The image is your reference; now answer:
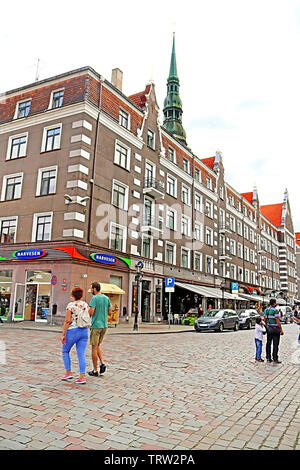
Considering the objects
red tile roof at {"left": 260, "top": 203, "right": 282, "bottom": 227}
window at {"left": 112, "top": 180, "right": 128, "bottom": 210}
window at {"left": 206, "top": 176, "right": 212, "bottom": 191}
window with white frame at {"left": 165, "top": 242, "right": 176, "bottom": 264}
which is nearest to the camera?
window at {"left": 112, "top": 180, "right": 128, "bottom": 210}

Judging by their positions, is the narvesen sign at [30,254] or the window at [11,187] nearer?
the narvesen sign at [30,254]

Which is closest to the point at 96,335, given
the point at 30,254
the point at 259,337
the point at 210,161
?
the point at 259,337

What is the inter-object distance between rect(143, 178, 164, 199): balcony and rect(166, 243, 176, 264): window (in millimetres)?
4683

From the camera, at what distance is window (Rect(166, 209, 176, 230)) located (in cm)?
3325

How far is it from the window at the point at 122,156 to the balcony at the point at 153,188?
99.4 inches

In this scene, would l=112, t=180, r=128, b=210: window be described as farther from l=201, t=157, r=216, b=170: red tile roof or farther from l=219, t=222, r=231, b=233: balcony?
l=201, t=157, r=216, b=170: red tile roof

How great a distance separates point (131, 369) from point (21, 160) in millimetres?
21612

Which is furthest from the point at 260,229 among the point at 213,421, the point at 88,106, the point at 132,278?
the point at 213,421

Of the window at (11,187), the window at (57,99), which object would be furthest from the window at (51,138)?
the window at (11,187)

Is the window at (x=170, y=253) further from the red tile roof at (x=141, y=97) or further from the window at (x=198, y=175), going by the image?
the red tile roof at (x=141, y=97)

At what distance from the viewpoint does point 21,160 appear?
1043 inches

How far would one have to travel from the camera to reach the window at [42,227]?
2375cm

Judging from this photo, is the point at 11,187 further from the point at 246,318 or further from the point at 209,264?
the point at 209,264

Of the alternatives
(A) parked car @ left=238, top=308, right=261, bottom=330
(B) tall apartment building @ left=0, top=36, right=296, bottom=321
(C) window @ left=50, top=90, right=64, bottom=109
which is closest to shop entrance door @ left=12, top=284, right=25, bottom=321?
(B) tall apartment building @ left=0, top=36, right=296, bottom=321
